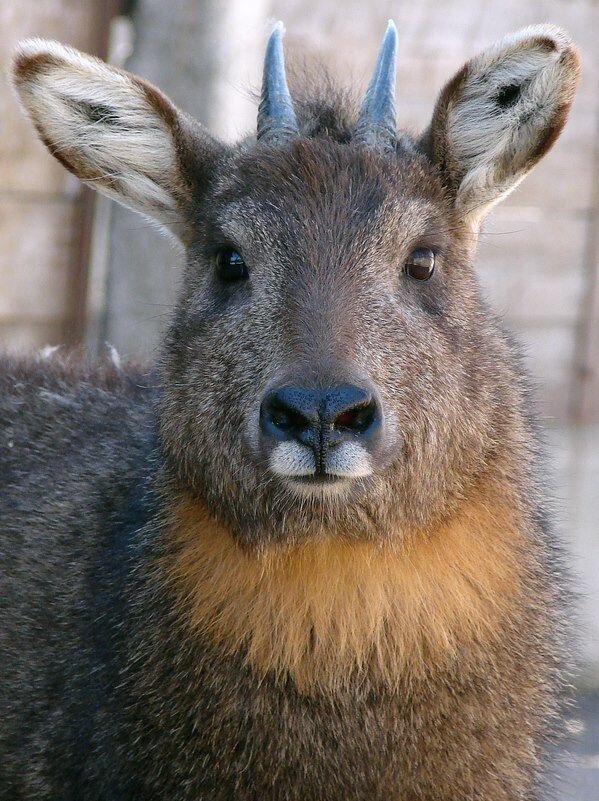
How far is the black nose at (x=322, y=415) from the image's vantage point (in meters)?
4.86

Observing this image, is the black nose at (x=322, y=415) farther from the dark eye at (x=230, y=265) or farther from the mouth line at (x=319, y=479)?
the dark eye at (x=230, y=265)

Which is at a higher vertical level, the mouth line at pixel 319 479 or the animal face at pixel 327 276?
the animal face at pixel 327 276

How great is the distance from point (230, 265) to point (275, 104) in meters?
0.82

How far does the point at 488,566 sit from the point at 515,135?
6.15 feet

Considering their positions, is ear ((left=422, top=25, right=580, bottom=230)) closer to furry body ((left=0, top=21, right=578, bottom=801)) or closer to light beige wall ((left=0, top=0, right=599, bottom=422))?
furry body ((left=0, top=21, right=578, bottom=801))

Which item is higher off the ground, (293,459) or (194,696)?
(293,459)

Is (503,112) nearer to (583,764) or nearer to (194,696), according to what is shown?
(194,696)

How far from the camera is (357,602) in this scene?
5559 mm

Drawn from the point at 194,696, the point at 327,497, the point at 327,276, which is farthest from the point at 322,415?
the point at 194,696

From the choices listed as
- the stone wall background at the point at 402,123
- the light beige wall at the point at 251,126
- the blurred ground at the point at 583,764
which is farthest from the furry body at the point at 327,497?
the stone wall background at the point at 402,123

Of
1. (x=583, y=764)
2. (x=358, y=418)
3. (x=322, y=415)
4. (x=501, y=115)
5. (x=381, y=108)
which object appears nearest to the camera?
(x=322, y=415)

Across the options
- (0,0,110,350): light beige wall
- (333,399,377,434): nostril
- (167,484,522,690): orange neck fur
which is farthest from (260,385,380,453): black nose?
(0,0,110,350): light beige wall

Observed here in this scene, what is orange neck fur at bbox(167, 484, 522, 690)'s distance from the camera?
18.2 feet

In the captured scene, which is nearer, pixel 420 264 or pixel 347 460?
pixel 347 460
